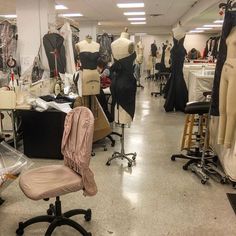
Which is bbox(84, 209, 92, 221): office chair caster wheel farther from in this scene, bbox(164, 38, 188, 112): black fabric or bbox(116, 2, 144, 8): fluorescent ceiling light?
bbox(116, 2, 144, 8): fluorescent ceiling light

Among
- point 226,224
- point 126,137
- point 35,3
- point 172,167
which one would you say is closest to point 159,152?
point 172,167

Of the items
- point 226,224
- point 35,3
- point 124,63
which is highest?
point 35,3

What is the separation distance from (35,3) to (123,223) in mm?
4158

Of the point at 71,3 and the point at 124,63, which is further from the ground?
the point at 71,3

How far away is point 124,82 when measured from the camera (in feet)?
11.3

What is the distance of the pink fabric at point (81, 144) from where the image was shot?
216 centimetres

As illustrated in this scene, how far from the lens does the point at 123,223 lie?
2500 mm

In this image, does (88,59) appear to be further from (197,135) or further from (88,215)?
(88,215)

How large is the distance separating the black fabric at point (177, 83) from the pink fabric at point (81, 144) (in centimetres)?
447

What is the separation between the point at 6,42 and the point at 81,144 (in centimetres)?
372

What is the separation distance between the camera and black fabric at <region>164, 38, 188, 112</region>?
631 cm

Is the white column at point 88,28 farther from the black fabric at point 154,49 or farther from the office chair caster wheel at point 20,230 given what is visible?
the office chair caster wheel at point 20,230

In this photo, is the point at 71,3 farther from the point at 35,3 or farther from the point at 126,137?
the point at 126,137

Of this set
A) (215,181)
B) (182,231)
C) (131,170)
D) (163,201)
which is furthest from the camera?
(131,170)
